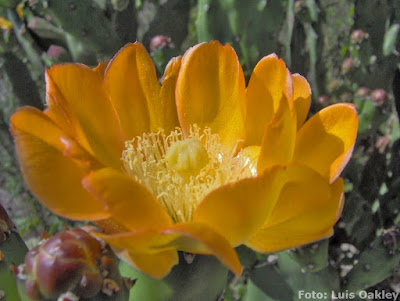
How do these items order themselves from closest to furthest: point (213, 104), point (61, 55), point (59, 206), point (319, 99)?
1. point (59, 206)
2. point (213, 104)
3. point (61, 55)
4. point (319, 99)

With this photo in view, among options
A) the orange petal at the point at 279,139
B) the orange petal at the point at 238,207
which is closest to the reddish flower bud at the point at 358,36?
the orange petal at the point at 279,139

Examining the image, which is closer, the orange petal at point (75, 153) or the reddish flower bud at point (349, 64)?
the orange petal at point (75, 153)

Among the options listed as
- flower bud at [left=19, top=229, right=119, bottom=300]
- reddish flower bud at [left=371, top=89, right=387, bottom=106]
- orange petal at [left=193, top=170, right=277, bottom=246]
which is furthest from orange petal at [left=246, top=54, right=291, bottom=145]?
reddish flower bud at [left=371, top=89, right=387, bottom=106]

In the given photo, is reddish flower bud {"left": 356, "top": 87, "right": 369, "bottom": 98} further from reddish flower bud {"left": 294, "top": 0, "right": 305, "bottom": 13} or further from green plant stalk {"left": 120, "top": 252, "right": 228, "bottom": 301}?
green plant stalk {"left": 120, "top": 252, "right": 228, "bottom": 301}

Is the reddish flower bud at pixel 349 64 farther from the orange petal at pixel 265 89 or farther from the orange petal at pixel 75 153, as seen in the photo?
the orange petal at pixel 75 153

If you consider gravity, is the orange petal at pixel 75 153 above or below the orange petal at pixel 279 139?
above

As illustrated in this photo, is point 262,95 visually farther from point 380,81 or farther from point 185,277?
point 380,81

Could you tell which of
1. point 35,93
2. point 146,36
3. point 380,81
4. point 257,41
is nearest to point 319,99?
point 380,81
